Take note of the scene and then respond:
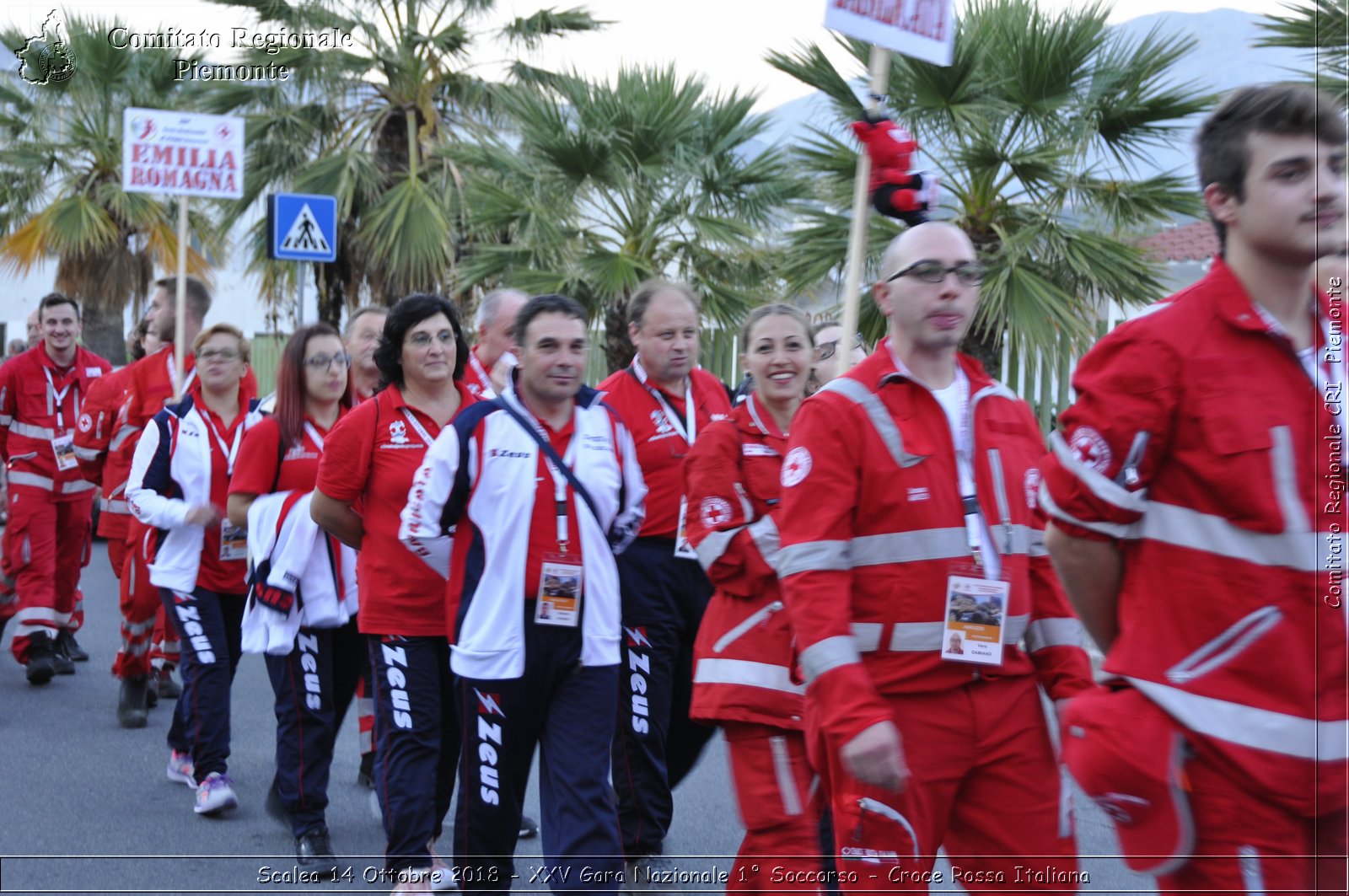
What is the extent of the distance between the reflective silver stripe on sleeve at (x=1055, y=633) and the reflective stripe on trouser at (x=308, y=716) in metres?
3.37

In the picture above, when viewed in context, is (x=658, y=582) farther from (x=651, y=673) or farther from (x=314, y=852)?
(x=314, y=852)

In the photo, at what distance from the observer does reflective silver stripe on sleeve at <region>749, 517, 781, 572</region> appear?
4398 mm

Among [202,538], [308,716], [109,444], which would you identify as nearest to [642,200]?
[109,444]

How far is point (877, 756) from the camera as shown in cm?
317

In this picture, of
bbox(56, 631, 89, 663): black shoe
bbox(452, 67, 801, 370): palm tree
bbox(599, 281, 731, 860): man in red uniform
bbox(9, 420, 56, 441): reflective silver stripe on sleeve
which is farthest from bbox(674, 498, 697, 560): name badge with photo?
bbox(452, 67, 801, 370): palm tree

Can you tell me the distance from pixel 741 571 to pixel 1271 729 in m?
2.08

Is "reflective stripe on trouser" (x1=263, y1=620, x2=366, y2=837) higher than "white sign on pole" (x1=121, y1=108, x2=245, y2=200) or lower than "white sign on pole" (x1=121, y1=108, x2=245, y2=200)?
lower

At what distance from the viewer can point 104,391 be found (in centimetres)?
919

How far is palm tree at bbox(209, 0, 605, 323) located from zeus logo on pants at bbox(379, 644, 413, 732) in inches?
489

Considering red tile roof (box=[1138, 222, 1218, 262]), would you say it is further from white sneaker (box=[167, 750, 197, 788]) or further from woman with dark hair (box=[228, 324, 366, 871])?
white sneaker (box=[167, 750, 197, 788])

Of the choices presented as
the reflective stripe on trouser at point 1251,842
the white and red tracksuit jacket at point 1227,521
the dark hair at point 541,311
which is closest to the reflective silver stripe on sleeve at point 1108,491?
the white and red tracksuit jacket at point 1227,521

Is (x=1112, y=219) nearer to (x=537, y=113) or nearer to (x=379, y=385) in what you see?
(x=537, y=113)

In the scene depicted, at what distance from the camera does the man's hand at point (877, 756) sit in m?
3.17

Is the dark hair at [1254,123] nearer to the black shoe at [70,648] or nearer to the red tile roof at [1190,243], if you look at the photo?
the black shoe at [70,648]
